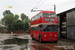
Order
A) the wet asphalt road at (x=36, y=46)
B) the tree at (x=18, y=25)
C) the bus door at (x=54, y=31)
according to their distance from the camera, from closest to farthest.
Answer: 1. the wet asphalt road at (x=36, y=46)
2. the bus door at (x=54, y=31)
3. the tree at (x=18, y=25)

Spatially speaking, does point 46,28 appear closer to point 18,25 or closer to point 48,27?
point 48,27

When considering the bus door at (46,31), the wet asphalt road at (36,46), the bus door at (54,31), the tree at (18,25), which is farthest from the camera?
the tree at (18,25)

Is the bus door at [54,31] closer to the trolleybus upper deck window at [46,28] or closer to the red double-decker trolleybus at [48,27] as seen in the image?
the red double-decker trolleybus at [48,27]

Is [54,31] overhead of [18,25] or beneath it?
beneath

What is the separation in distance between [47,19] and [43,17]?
66 cm

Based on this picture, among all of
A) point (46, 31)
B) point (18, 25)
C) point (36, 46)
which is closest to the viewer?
point (36, 46)

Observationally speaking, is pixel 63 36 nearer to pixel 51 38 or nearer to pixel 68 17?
pixel 68 17

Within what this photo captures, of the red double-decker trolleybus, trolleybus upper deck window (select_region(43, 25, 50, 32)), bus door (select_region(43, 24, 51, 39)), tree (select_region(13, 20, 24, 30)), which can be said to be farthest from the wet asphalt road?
tree (select_region(13, 20, 24, 30))

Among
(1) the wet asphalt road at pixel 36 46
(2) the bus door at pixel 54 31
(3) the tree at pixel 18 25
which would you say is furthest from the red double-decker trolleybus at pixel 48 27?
(3) the tree at pixel 18 25

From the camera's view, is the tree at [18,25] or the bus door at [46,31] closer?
the bus door at [46,31]

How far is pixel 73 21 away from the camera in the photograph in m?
21.5

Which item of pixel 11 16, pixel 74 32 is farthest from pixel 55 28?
pixel 11 16

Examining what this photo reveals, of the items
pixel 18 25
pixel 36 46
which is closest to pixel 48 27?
pixel 36 46

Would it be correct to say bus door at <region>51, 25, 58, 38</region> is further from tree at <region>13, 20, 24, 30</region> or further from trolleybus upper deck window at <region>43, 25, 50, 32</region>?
tree at <region>13, 20, 24, 30</region>
